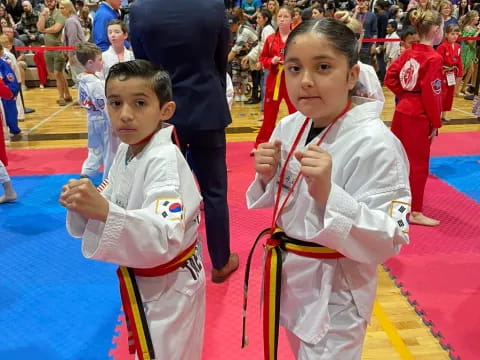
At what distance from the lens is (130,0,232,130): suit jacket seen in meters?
2.38

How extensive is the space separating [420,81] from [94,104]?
297cm

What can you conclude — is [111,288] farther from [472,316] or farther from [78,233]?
[472,316]

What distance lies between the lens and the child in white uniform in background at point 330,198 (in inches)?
47.8

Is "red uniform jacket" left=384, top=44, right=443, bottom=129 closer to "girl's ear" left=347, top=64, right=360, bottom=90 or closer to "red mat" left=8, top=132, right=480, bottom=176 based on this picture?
"red mat" left=8, top=132, right=480, bottom=176

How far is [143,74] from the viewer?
1477mm

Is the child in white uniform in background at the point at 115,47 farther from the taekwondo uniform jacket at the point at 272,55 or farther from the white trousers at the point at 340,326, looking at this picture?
the white trousers at the point at 340,326

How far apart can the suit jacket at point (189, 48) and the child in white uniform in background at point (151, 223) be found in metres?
0.93

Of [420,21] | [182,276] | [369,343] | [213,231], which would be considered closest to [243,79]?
[420,21]

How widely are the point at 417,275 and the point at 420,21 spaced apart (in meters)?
1.84

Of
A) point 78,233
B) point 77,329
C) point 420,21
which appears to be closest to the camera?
point 78,233

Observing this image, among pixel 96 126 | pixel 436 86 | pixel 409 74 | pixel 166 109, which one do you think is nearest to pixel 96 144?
pixel 96 126

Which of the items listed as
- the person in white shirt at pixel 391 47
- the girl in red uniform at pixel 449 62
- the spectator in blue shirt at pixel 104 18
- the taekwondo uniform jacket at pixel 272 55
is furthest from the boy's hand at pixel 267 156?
the person in white shirt at pixel 391 47

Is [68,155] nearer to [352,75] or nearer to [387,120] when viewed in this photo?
[387,120]

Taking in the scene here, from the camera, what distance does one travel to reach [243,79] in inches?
354
